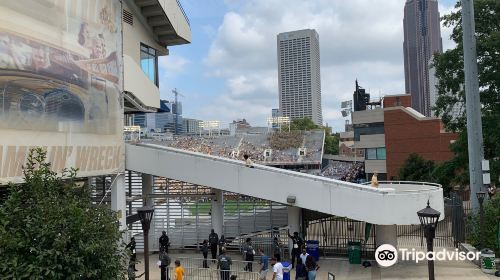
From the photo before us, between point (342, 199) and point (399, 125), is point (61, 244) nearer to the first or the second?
point (342, 199)

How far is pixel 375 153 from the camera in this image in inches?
2429

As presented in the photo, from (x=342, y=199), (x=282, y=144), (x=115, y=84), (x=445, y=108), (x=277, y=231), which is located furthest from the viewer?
(x=282, y=144)

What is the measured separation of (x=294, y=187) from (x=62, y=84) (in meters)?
9.79

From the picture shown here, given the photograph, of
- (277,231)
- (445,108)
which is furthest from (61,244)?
(445,108)

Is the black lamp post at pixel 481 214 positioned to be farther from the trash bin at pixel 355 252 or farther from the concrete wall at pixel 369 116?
the concrete wall at pixel 369 116

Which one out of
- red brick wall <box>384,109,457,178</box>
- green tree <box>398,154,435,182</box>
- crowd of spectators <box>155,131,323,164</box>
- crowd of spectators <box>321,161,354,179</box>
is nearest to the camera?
green tree <box>398,154,435,182</box>

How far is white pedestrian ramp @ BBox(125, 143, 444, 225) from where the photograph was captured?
1805 cm

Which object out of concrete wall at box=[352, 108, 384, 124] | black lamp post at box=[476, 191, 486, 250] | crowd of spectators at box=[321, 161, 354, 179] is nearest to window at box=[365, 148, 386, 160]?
concrete wall at box=[352, 108, 384, 124]

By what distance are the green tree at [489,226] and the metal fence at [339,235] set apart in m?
4.13

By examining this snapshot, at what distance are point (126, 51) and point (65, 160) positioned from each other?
26.1ft

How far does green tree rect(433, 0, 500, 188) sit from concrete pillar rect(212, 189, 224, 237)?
551 inches

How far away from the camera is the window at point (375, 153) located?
60938mm

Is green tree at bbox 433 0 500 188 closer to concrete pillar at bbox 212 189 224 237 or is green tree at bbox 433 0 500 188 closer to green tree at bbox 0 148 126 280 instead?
concrete pillar at bbox 212 189 224 237

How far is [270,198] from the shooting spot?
2016 centimetres
